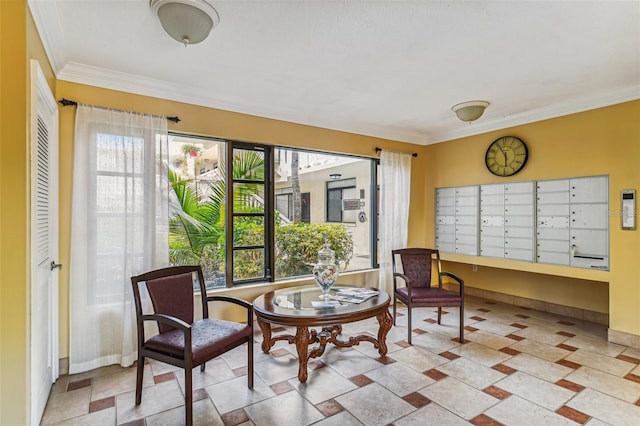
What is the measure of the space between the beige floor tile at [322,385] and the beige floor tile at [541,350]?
5.98 feet

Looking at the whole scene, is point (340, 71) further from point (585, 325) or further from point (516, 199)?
point (585, 325)

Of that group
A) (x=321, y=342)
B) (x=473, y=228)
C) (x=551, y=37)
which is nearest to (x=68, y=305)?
(x=321, y=342)

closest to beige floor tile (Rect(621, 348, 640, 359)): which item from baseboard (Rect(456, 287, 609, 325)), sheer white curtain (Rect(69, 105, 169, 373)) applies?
baseboard (Rect(456, 287, 609, 325))

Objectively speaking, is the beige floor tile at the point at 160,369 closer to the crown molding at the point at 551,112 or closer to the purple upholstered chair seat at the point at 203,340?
the purple upholstered chair seat at the point at 203,340

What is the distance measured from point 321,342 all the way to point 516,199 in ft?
9.93

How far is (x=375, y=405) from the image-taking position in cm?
226

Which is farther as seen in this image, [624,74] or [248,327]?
[624,74]

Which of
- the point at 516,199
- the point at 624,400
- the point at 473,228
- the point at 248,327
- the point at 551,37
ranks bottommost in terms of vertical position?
the point at 624,400

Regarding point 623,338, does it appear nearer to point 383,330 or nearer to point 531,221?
point 531,221

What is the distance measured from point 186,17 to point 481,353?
354 cm

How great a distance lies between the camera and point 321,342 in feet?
9.80

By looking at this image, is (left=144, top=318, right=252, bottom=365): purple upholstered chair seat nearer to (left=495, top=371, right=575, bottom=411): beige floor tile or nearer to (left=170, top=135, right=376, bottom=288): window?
(left=170, top=135, right=376, bottom=288): window

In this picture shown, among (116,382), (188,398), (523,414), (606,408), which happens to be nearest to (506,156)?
(606,408)

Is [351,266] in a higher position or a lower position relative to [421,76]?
lower
